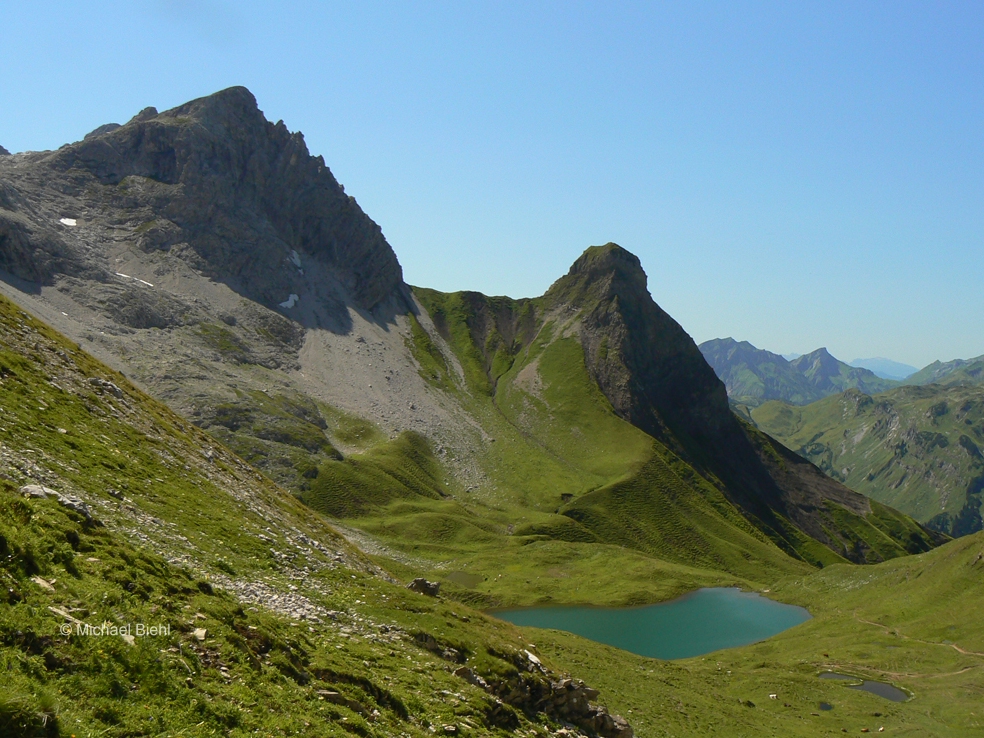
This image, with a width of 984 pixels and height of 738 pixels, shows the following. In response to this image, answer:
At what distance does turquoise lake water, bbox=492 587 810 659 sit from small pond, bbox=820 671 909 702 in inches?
1094

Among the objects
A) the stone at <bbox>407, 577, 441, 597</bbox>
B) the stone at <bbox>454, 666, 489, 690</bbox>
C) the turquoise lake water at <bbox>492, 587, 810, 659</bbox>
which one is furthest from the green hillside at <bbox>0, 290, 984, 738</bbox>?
the turquoise lake water at <bbox>492, 587, 810, 659</bbox>

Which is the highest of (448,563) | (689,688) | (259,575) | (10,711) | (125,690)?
(10,711)

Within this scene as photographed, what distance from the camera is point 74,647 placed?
15.8m

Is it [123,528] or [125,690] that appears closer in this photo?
[125,690]

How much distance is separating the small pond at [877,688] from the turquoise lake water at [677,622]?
91.2ft

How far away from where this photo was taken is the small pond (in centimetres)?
7197

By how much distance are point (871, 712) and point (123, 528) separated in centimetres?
7165

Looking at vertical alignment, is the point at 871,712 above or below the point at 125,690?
below

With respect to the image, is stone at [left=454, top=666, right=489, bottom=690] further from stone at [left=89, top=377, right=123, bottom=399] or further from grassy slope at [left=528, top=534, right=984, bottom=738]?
stone at [left=89, top=377, right=123, bottom=399]

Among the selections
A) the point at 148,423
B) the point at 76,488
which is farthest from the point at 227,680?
the point at 148,423

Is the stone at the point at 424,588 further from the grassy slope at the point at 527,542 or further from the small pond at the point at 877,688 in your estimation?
the grassy slope at the point at 527,542

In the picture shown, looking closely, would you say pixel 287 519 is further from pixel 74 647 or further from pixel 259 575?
pixel 74 647

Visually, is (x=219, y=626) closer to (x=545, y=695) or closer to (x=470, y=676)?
(x=470, y=676)

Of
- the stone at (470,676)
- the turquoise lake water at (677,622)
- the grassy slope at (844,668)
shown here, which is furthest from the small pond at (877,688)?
the stone at (470,676)
